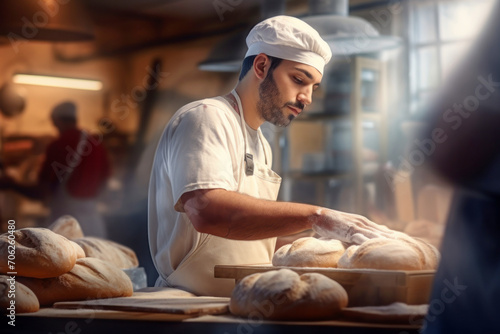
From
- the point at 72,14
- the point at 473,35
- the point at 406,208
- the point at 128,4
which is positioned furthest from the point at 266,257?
the point at 128,4

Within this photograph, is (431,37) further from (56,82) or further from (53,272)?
(53,272)

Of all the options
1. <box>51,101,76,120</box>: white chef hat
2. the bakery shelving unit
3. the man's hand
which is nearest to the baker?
the man's hand

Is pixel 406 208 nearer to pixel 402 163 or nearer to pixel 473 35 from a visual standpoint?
pixel 402 163

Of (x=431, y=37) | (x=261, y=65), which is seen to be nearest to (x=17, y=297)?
(x=261, y=65)

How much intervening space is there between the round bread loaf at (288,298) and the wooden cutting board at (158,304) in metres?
0.06

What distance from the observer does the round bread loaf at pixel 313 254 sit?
142cm

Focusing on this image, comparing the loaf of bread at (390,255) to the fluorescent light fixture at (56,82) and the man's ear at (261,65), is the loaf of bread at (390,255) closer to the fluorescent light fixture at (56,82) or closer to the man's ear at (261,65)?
the man's ear at (261,65)

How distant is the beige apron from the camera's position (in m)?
1.57

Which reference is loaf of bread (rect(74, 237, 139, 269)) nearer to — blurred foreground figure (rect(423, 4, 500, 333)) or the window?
blurred foreground figure (rect(423, 4, 500, 333))

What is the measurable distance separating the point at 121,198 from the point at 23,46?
1700 mm

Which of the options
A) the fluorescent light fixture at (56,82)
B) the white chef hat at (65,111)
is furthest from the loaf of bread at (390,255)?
the fluorescent light fixture at (56,82)

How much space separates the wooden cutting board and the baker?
19 centimetres

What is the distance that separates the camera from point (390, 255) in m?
1.28

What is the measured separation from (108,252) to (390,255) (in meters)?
0.92
